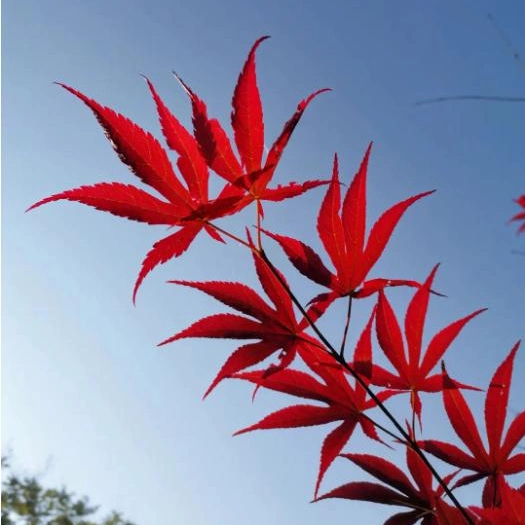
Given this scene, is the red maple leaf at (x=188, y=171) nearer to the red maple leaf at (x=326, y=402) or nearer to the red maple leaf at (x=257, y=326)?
the red maple leaf at (x=257, y=326)

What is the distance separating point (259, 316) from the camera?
63 cm

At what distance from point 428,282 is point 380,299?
0.06 meters

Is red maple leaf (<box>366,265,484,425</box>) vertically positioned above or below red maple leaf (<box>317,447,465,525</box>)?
above

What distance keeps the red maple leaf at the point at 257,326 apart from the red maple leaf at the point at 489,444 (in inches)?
8.1

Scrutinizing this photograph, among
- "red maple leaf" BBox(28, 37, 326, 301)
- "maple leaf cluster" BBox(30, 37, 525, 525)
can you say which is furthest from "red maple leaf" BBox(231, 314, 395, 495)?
"red maple leaf" BBox(28, 37, 326, 301)

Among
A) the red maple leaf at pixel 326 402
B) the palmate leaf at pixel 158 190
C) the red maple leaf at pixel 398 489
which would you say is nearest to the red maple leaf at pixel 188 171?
the palmate leaf at pixel 158 190

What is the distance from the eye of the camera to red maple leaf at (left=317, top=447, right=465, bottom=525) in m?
0.67

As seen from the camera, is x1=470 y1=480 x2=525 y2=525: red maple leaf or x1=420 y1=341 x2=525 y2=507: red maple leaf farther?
x1=420 y1=341 x2=525 y2=507: red maple leaf

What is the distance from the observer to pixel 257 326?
64cm

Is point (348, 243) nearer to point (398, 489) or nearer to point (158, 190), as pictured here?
point (158, 190)

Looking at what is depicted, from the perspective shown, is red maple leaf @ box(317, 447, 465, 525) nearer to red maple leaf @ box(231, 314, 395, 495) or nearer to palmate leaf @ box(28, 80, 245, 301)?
red maple leaf @ box(231, 314, 395, 495)

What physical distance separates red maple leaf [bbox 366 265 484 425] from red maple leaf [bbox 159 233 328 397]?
3.4 inches

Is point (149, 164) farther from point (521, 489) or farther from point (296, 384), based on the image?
point (521, 489)

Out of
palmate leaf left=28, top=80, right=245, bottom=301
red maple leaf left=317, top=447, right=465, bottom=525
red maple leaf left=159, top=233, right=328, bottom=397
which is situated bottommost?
red maple leaf left=317, top=447, right=465, bottom=525
